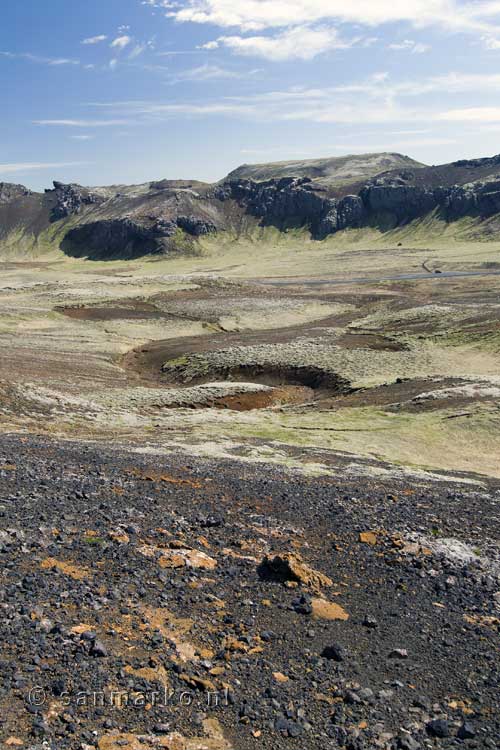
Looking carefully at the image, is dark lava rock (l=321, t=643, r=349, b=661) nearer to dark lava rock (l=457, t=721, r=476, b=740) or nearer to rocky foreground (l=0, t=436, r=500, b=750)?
rocky foreground (l=0, t=436, r=500, b=750)

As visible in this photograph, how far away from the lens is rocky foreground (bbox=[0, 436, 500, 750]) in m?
10.2

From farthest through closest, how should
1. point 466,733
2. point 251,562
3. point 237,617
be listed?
point 251,562, point 237,617, point 466,733

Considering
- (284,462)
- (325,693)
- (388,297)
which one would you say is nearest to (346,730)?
(325,693)

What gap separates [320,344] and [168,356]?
55.2 ft

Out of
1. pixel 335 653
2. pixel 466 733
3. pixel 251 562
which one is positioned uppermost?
pixel 251 562

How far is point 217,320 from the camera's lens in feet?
292

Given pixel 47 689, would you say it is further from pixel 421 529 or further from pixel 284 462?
pixel 284 462

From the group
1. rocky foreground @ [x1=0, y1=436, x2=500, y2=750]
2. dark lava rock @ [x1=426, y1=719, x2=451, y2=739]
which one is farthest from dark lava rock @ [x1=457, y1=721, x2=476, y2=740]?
dark lava rock @ [x1=426, y1=719, x2=451, y2=739]

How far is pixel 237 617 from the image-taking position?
13.5 m

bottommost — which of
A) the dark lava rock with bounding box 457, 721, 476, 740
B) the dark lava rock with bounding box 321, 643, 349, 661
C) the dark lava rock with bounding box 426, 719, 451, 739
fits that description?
the dark lava rock with bounding box 457, 721, 476, 740

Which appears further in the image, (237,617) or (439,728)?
(237,617)

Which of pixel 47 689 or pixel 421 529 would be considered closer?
pixel 47 689

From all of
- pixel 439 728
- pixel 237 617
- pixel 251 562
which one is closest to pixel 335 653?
pixel 237 617

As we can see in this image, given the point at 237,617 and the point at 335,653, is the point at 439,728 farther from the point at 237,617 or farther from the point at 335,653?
the point at 237,617
